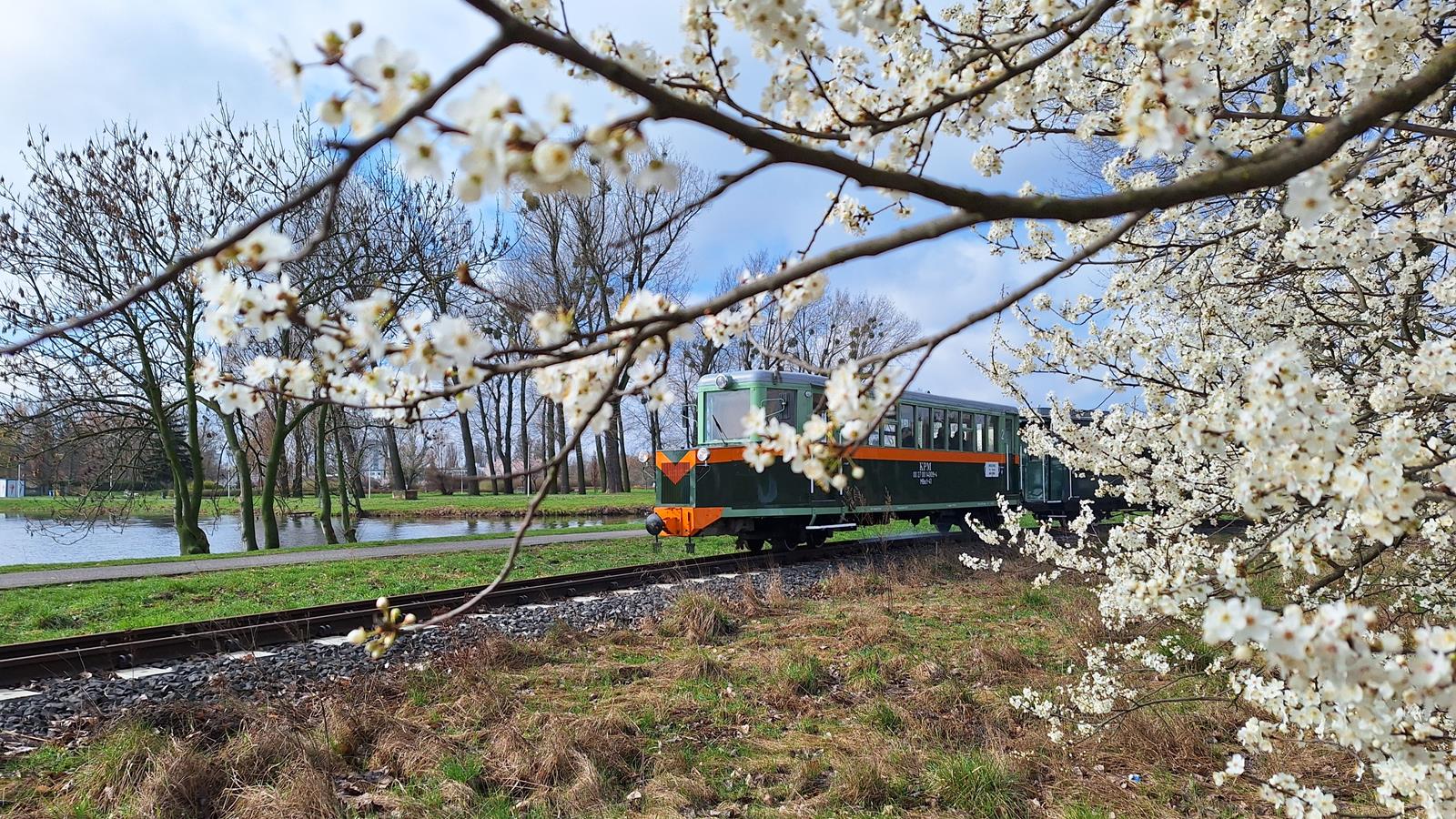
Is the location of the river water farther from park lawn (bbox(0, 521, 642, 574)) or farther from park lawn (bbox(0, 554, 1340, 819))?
park lawn (bbox(0, 554, 1340, 819))

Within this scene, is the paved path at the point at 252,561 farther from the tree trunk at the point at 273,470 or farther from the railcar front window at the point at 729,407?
the railcar front window at the point at 729,407

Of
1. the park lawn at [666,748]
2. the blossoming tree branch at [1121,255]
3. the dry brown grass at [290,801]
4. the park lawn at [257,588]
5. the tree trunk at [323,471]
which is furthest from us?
the tree trunk at [323,471]

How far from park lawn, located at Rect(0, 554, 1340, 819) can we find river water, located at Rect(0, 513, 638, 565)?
521 inches

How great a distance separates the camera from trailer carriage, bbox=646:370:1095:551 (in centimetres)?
1222

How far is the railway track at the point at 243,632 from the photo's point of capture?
250 inches

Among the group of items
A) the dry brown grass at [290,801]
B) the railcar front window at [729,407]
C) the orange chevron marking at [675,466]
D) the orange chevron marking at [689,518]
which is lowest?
the dry brown grass at [290,801]

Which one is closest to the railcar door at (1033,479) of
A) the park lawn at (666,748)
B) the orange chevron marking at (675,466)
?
the orange chevron marking at (675,466)

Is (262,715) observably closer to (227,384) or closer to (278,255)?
(227,384)

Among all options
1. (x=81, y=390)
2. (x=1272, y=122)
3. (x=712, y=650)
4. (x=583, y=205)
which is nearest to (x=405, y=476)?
(x=583, y=205)

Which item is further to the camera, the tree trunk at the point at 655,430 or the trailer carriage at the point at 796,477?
the trailer carriage at the point at 796,477

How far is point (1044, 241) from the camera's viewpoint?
18.5ft

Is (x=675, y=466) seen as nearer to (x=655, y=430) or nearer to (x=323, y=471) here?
(x=655, y=430)

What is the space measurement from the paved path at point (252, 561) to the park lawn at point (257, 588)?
2.10 ft

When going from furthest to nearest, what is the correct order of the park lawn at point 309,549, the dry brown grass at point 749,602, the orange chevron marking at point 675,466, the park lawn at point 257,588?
the park lawn at point 309,549 < the orange chevron marking at point 675,466 < the park lawn at point 257,588 < the dry brown grass at point 749,602
